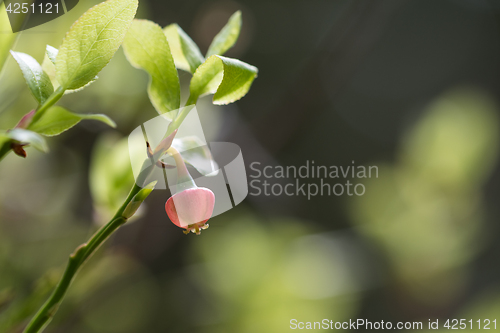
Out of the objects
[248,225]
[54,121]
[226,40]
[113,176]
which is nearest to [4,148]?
[54,121]

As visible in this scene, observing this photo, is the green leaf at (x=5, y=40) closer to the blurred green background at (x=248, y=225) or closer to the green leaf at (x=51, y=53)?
the green leaf at (x=51, y=53)

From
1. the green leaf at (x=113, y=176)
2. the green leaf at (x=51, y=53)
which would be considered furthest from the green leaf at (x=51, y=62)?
the green leaf at (x=113, y=176)

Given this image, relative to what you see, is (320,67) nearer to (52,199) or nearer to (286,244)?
(286,244)

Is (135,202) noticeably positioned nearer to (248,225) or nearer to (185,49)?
(185,49)

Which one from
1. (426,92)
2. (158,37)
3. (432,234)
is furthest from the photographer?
(426,92)

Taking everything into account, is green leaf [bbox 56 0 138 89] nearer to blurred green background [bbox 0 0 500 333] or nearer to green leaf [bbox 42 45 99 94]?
green leaf [bbox 42 45 99 94]

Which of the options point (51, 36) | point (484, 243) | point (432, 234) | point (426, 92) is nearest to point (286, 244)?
point (432, 234)
